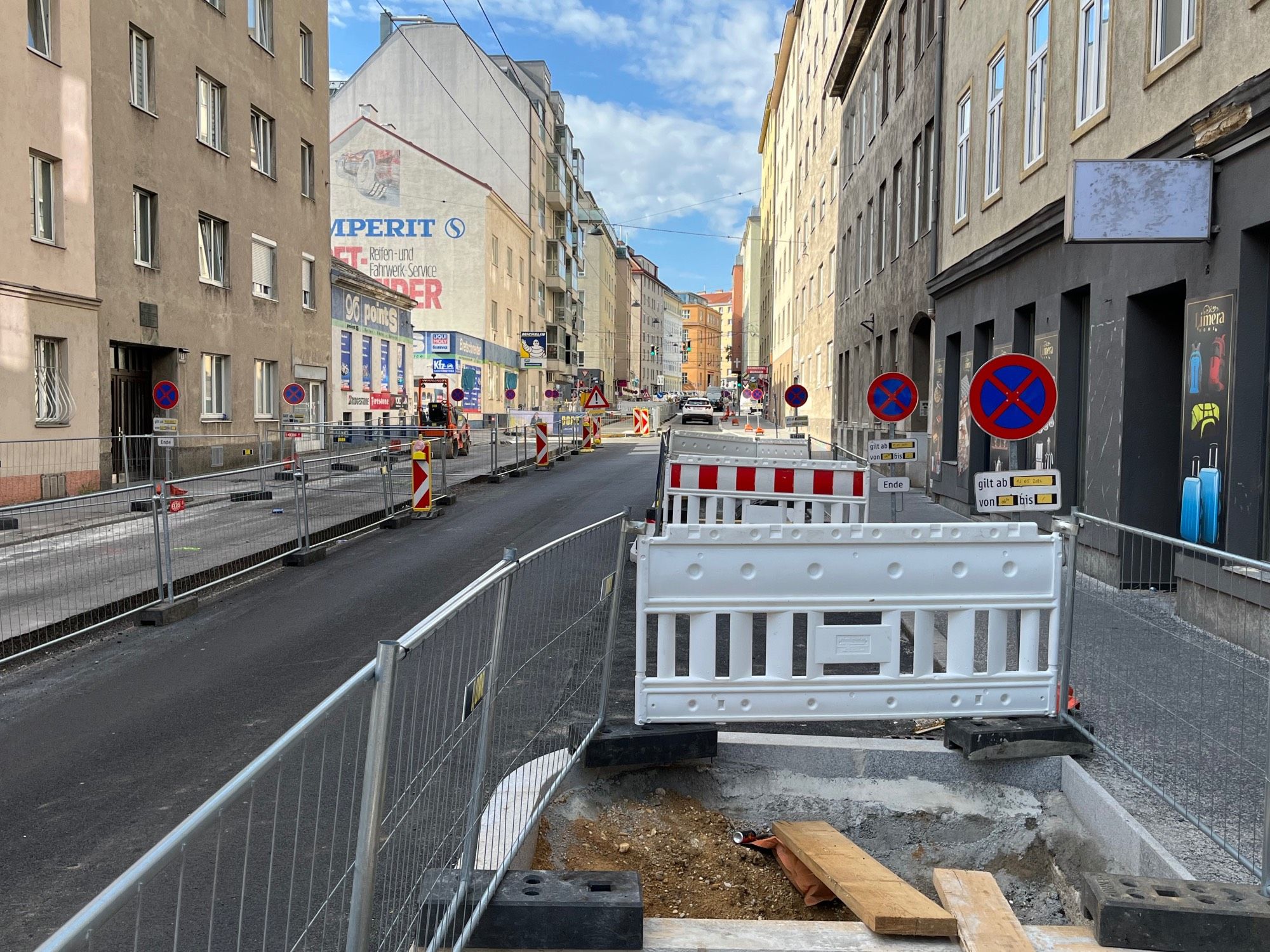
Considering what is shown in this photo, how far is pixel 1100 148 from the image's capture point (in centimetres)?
1130

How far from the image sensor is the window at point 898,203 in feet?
78.1

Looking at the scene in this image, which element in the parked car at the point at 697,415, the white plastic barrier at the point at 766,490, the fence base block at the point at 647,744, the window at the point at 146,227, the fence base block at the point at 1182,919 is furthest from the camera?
the parked car at the point at 697,415

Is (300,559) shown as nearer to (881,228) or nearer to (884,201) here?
(884,201)

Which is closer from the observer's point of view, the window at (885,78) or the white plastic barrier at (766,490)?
the white plastic barrier at (766,490)

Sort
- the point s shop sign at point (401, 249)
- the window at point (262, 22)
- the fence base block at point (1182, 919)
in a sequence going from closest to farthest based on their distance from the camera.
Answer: the fence base block at point (1182, 919), the window at point (262, 22), the point s shop sign at point (401, 249)

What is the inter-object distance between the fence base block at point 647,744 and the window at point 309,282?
27646 millimetres

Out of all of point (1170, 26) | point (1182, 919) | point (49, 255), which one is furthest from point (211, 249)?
point (1182, 919)

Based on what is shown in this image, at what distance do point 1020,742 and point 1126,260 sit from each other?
677 cm

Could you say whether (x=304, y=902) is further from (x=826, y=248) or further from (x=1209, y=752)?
(x=826, y=248)

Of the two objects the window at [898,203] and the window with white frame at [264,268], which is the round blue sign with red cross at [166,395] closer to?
the window with white frame at [264,268]

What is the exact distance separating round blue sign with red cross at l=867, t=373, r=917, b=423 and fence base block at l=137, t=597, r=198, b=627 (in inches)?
346

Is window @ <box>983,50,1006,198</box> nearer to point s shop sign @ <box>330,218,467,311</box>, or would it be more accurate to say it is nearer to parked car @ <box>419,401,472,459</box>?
parked car @ <box>419,401,472,459</box>

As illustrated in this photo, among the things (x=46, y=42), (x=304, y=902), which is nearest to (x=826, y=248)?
(x=46, y=42)

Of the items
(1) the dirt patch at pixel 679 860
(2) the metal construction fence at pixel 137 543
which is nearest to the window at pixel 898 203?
(2) the metal construction fence at pixel 137 543
